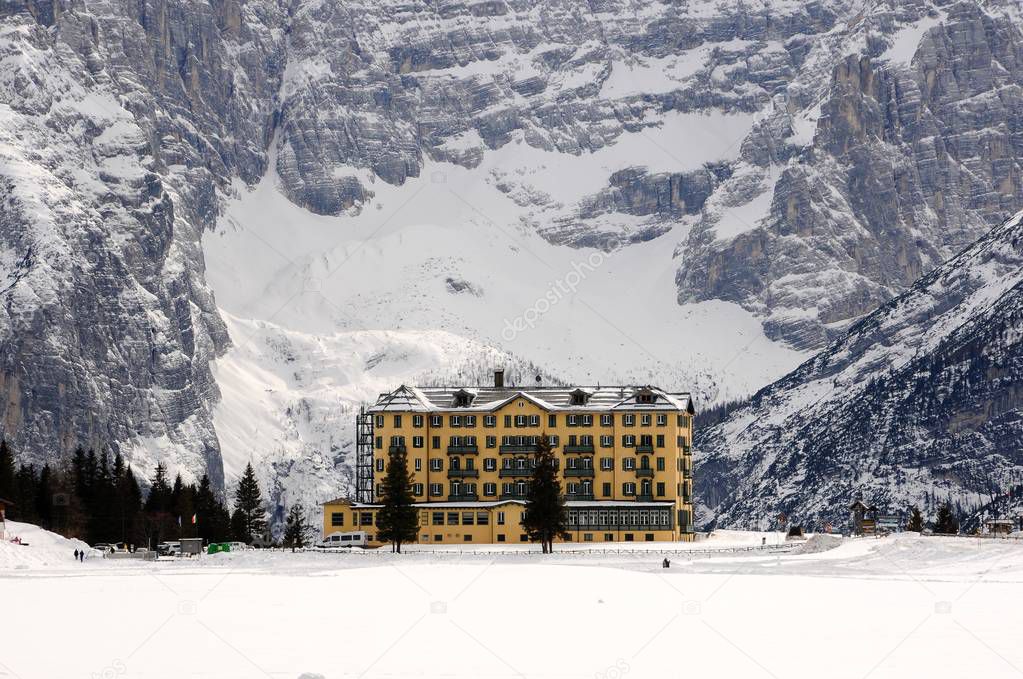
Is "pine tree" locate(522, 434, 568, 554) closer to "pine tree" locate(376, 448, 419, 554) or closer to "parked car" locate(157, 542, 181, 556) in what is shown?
"pine tree" locate(376, 448, 419, 554)

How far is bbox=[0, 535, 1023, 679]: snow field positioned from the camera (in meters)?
73.4

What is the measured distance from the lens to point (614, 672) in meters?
71.8

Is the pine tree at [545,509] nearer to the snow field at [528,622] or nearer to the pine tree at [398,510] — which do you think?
the pine tree at [398,510]

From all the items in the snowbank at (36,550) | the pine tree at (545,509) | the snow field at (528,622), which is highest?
the pine tree at (545,509)

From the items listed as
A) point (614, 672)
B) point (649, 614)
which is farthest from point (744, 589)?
point (614, 672)

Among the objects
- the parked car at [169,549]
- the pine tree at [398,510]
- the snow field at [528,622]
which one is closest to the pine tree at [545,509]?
the pine tree at [398,510]

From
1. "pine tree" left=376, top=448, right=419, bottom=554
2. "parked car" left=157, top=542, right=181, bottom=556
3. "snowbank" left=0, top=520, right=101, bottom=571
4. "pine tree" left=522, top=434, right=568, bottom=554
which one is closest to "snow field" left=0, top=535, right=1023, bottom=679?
"snowbank" left=0, top=520, right=101, bottom=571

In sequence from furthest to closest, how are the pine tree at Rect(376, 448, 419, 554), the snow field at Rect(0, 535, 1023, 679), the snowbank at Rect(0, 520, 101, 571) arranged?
the pine tree at Rect(376, 448, 419, 554)
the snowbank at Rect(0, 520, 101, 571)
the snow field at Rect(0, 535, 1023, 679)

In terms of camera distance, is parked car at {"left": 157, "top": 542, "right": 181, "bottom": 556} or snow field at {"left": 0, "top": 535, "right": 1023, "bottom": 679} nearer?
snow field at {"left": 0, "top": 535, "right": 1023, "bottom": 679}

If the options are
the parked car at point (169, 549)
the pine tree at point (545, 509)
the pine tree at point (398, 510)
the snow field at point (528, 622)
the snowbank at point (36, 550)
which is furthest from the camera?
the parked car at point (169, 549)

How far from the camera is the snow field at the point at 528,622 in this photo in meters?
73.4

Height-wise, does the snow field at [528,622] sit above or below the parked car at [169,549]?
below

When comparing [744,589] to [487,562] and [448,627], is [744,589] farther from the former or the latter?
[487,562]

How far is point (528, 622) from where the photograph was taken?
89688mm
